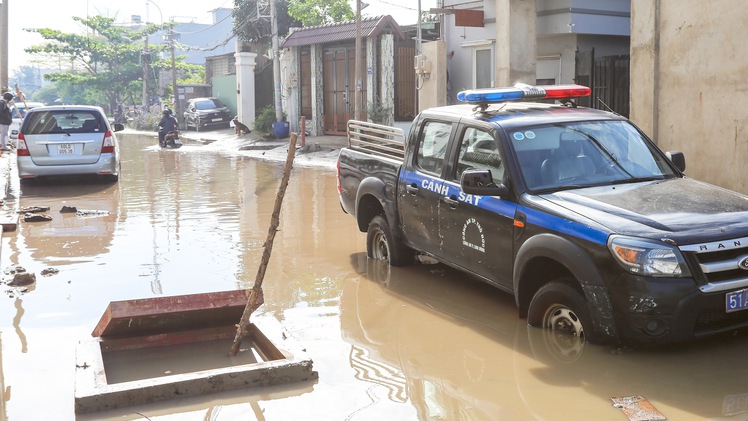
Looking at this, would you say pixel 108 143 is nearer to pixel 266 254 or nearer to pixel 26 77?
pixel 266 254

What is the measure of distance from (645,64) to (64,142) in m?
10.5

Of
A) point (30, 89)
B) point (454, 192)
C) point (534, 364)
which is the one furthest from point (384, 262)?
point (30, 89)

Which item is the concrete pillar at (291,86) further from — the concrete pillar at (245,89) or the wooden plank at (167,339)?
the wooden plank at (167,339)

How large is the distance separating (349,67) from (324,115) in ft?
7.24

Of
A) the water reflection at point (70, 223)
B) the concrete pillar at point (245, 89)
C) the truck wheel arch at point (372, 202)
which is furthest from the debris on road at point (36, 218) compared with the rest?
the concrete pillar at point (245, 89)

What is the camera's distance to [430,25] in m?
26.2

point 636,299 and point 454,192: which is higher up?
point 454,192

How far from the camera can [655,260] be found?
16.9ft

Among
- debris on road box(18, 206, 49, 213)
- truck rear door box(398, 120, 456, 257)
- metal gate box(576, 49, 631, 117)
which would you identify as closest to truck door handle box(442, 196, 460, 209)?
truck rear door box(398, 120, 456, 257)

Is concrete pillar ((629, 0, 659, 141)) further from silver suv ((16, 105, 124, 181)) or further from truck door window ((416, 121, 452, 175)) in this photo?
silver suv ((16, 105, 124, 181))

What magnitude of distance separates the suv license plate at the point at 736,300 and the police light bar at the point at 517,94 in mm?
2501

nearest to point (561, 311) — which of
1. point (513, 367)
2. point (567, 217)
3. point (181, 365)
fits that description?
point (513, 367)

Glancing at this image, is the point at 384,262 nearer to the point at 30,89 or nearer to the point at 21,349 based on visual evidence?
the point at 21,349

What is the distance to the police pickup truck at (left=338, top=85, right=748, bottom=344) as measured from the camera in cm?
518
